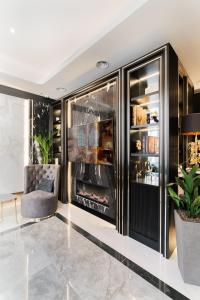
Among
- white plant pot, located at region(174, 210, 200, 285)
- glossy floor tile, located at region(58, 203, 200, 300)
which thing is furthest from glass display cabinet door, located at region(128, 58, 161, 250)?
white plant pot, located at region(174, 210, 200, 285)

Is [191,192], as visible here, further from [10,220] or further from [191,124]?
[10,220]

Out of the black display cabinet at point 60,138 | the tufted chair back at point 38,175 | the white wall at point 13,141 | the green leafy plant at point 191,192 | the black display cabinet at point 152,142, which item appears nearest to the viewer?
the green leafy plant at point 191,192

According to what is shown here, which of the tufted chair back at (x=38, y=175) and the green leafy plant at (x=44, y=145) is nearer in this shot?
the tufted chair back at (x=38, y=175)

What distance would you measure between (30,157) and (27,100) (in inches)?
54.6

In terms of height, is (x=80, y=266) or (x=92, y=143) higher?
(x=92, y=143)

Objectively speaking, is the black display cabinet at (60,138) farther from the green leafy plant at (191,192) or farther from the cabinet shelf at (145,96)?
the green leafy plant at (191,192)

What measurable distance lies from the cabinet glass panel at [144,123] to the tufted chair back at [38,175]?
5.35 feet

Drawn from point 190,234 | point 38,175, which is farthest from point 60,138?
point 190,234

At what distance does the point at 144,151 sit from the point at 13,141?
3.01 meters

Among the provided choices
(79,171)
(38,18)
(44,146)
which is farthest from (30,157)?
(38,18)

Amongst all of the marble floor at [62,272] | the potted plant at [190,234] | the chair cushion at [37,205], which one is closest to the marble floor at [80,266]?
the marble floor at [62,272]

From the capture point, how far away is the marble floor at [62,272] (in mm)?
1521

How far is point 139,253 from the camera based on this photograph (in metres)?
2.13

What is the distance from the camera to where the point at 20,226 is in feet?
9.26
